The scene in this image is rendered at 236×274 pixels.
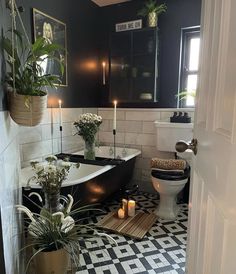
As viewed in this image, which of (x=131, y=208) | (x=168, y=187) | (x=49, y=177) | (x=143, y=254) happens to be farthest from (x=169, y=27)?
(x=143, y=254)

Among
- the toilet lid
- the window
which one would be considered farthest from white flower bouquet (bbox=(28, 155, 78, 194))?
the window

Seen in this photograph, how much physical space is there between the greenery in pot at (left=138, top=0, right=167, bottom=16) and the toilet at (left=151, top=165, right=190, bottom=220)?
212 centimetres

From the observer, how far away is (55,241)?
3.85 feet

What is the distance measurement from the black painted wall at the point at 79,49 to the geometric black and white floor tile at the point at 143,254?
177 cm

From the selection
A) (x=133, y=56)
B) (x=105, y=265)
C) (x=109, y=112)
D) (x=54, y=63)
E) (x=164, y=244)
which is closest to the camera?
(x=105, y=265)

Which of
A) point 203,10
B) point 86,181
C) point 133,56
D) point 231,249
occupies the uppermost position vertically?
point 133,56

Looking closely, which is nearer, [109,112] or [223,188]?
[223,188]

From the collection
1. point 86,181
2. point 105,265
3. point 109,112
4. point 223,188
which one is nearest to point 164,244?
point 105,265

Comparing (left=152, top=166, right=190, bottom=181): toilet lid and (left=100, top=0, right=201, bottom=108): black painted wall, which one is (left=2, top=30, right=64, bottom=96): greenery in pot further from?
(left=100, top=0, right=201, bottom=108): black painted wall

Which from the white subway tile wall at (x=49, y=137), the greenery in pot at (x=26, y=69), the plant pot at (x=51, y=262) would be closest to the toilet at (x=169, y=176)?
the white subway tile wall at (x=49, y=137)

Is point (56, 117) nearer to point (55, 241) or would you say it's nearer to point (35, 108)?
point (35, 108)

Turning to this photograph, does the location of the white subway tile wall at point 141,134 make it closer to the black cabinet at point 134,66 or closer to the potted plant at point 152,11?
the black cabinet at point 134,66

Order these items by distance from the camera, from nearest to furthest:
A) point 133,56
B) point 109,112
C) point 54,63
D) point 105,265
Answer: point 105,265
point 54,63
point 133,56
point 109,112

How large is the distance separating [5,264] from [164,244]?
1.56 meters
